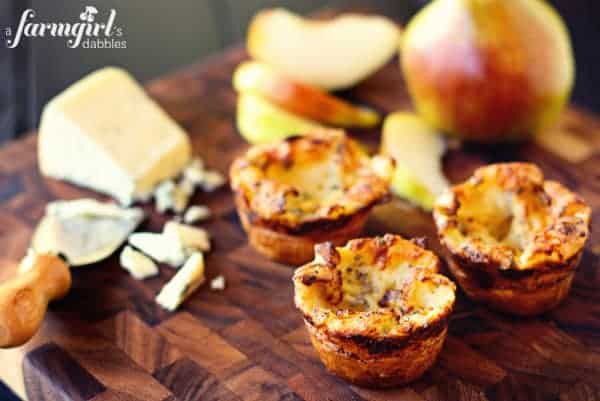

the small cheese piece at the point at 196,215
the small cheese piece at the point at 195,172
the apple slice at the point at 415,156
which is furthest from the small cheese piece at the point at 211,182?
the apple slice at the point at 415,156

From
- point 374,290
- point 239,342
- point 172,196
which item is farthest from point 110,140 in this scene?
point 374,290

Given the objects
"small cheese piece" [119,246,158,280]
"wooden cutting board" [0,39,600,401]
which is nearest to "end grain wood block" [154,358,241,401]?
"wooden cutting board" [0,39,600,401]

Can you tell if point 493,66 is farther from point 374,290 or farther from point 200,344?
point 200,344

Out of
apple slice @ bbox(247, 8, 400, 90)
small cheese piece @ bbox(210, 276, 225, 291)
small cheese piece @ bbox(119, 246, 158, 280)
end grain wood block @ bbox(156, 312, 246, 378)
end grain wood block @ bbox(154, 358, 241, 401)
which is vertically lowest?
end grain wood block @ bbox(154, 358, 241, 401)

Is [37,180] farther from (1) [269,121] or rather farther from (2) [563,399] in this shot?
(2) [563,399]

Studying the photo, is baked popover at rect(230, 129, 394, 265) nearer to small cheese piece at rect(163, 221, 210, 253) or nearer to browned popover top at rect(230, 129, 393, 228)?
browned popover top at rect(230, 129, 393, 228)

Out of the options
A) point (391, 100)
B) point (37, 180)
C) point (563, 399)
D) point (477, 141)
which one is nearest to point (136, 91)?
point (37, 180)
